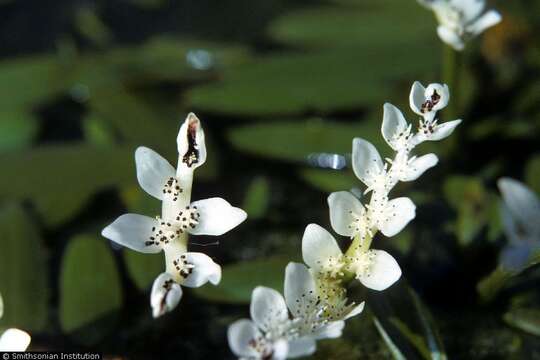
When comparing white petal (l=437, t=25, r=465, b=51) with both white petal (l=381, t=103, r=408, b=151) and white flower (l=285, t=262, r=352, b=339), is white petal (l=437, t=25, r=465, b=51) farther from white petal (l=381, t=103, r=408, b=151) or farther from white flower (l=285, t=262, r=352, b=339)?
white flower (l=285, t=262, r=352, b=339)

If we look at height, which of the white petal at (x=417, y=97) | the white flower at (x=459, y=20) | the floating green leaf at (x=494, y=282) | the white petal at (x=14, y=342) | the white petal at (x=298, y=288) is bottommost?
the white petal at (x=14, y=342)

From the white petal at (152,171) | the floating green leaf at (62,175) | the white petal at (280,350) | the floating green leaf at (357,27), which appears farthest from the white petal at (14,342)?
the floating green leaf at (357,27)

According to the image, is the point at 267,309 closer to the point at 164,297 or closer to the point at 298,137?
the point at 164,297

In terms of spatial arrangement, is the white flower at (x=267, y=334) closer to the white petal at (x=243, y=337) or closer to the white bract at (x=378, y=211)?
the white petal at (x=243, y=337)

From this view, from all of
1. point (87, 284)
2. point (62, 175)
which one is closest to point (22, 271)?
point (87, 284)

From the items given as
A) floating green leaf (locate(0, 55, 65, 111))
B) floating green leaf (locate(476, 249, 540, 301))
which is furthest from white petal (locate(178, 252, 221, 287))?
floating green leaf (locate(0, 55, 65, 111))
